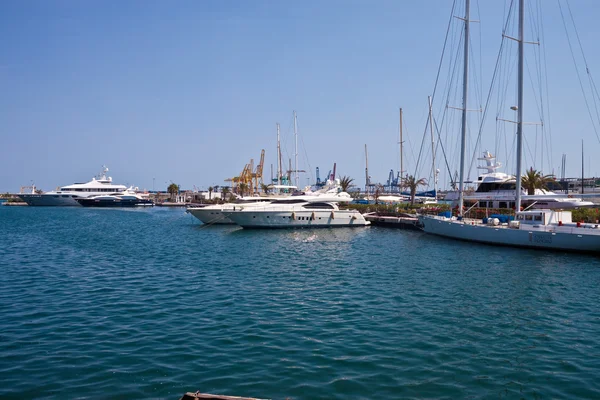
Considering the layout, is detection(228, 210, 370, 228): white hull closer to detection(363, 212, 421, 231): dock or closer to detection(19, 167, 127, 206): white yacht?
detection(363, 212, 421, 231): dock

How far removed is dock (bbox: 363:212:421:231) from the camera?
5806 centimetres

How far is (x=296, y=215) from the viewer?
5372 cm

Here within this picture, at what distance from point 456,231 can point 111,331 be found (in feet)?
115

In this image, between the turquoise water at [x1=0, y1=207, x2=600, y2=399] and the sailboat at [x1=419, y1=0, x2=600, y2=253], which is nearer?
the turquoise water at [x1=0, y1=207, x2=600, y2=399]

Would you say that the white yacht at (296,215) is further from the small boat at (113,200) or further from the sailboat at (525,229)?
the small boat at (113,200)

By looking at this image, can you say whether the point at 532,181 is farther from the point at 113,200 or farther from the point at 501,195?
the point at 113,200

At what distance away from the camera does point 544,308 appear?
59.2 ft

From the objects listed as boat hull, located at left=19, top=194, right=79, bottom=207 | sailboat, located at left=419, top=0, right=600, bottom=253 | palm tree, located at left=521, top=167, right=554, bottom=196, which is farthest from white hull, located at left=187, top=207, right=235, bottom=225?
boat hull, located at left=19, top=194, right=79, bottom=207

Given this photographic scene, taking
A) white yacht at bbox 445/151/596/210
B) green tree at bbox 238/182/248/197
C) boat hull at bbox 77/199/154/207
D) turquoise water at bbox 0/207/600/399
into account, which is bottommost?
turquoise water at bbox 0/207/600/399

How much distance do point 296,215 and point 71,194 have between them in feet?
367

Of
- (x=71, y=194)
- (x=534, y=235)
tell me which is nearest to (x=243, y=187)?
(x=71, y=194)

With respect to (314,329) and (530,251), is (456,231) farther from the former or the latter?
(314,329)

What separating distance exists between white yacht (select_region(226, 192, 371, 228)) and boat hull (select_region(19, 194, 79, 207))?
106m

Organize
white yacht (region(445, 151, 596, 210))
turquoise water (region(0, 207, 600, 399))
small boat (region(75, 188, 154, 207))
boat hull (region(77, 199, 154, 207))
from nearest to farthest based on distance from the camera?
turquoise water (region(0, 207, 600, 399))
white yacht (region(445, 151, 596, 210))
small boat (region(75, 188, 154, 207))
boat hull (region(77, 199, 154, 207))
